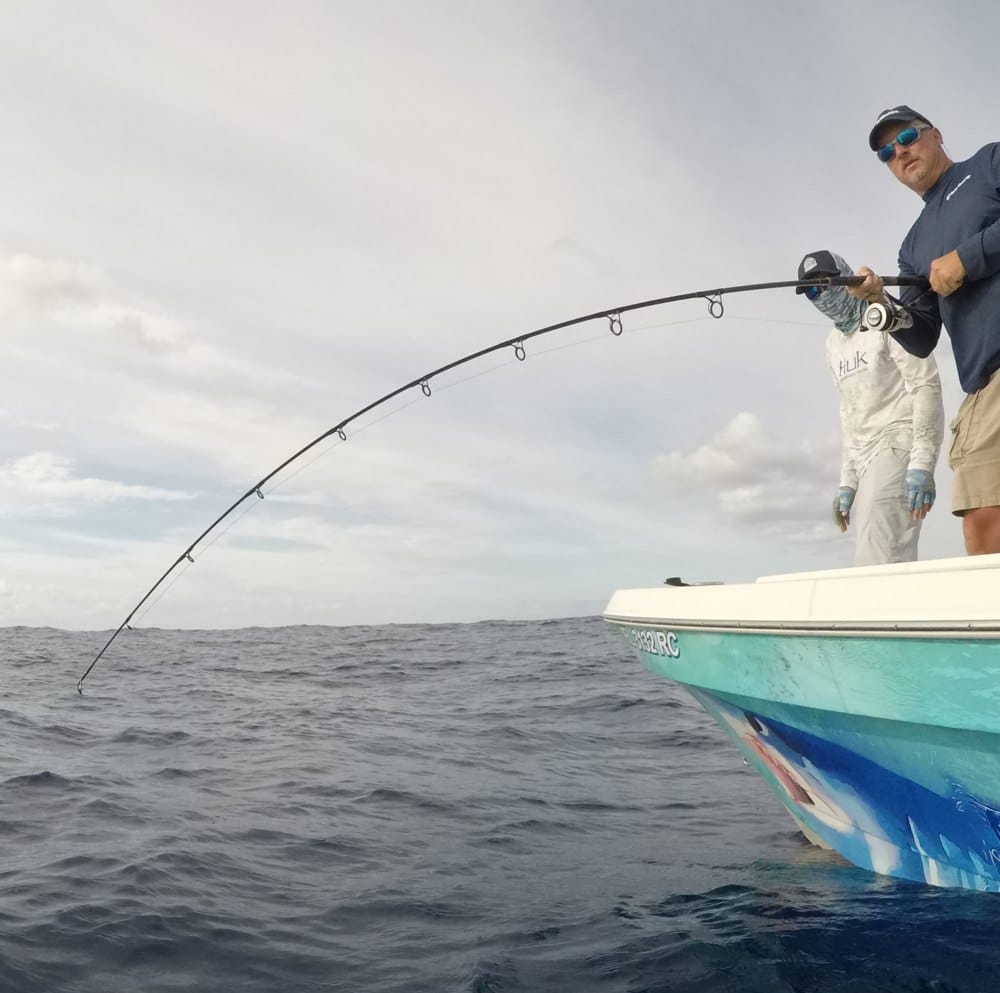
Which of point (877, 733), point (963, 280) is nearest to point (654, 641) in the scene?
point (877, 733)

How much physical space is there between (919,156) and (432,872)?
3998 millimetres

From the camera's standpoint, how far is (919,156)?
11.2 feet

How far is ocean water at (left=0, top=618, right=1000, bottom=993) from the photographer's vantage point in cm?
293

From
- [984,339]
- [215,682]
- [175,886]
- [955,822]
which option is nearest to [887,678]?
[955,822]

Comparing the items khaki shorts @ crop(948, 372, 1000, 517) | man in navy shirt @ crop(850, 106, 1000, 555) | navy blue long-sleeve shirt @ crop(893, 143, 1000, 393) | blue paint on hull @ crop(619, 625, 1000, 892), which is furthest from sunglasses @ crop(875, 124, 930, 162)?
blue paint on hull @ crop(619, 625, 1000, 892)

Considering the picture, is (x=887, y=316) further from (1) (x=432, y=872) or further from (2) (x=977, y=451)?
(1) (x=432, y=872)

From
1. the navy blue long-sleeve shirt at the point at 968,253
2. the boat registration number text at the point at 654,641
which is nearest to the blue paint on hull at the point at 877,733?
the boat registration number text at the point at 654,641

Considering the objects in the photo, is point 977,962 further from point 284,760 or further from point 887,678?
point 284,760

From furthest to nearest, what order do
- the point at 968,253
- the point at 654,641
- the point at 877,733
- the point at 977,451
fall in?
1. the point at 654,641
2. the point at 977,451
3. the point at 968,253
4. the point at 877,733

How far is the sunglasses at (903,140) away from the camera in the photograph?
338 cm

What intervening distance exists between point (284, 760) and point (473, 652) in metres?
12.4

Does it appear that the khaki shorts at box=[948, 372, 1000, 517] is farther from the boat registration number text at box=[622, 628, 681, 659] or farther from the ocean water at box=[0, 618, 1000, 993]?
the ocean water at box=[0, 618, 1000, 993]

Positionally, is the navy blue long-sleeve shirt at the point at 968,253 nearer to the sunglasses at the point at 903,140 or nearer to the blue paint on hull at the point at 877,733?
the sunglasses at the point at 903,140

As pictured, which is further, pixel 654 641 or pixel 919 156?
pixel 654 641
